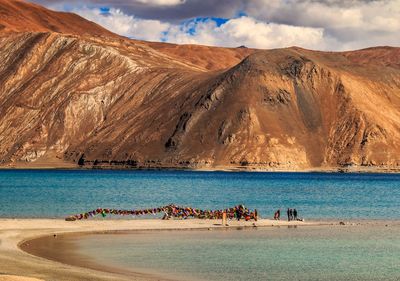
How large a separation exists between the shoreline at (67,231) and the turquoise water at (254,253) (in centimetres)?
240

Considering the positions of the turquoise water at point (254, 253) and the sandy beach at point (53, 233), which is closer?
the sandy beach at point (53, 233)

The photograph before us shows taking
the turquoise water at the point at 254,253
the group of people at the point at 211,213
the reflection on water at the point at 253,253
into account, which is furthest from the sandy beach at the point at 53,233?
the turquoise water at the point at 254,253

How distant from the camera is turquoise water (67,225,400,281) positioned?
34.0 metres

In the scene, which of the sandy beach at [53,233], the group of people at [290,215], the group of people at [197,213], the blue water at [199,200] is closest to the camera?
the sandy beach at [53,233]

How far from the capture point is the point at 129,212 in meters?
68.5

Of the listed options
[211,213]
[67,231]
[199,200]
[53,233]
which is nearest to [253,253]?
[53,233]

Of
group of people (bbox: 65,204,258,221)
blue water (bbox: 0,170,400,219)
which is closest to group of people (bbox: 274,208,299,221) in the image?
group of people (bbox: 65,204,258,221)

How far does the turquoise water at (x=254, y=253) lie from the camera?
3400 cm

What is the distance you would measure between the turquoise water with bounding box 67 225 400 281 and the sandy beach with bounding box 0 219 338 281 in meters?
2.78

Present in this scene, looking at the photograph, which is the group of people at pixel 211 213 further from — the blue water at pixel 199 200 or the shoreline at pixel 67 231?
the blue water at pixel 199 200

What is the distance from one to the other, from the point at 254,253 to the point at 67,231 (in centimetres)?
1560

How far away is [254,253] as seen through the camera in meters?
40.8

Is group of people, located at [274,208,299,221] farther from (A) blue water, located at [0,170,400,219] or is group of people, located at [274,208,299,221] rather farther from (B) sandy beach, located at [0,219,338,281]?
(A) blue water, located at [0,170,400,219]

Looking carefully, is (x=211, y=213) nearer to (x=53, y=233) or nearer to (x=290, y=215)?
(x=290, y=215)
